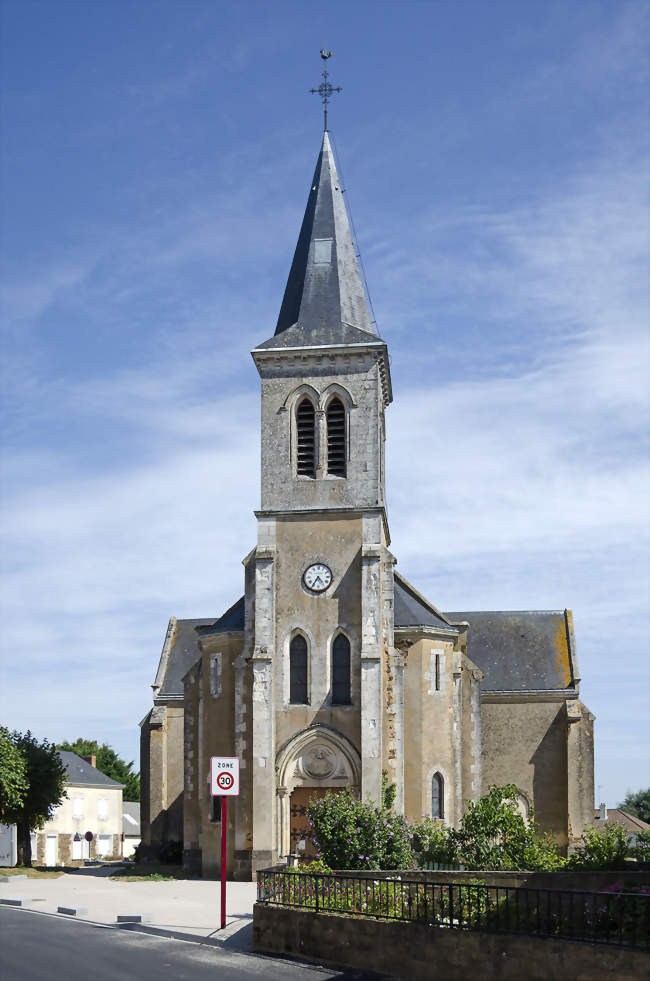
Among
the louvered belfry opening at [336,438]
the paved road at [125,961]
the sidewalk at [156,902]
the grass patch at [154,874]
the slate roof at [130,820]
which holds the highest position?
the louvered belfry opening at [336,438]

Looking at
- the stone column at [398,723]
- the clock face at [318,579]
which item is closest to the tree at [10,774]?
the clock face at [318,579]

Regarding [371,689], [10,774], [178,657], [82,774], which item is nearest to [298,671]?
[371,689]

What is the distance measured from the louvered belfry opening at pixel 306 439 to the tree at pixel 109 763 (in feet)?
191

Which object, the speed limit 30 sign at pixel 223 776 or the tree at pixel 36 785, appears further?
the tree at pixel 36 785

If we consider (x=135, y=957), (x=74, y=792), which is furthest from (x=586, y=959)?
(x=74, y=792)

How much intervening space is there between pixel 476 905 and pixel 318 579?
754 inches

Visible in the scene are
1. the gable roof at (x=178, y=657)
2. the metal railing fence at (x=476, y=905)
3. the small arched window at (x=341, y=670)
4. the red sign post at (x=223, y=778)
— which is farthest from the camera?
the gable roof at (x=178, y=657)

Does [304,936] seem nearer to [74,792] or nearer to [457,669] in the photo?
[457,669]

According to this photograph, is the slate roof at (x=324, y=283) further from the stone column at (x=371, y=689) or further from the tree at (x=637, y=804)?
the tree at (x=637, y=804)

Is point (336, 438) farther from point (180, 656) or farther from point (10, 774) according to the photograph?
point (180, 656)

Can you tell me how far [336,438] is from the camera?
33625mm

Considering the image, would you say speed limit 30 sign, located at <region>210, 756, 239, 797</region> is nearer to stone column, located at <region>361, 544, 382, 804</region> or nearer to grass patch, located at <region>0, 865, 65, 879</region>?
stone column, located at <region>361, 544, 382, 804</region>

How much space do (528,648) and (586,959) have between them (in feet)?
105

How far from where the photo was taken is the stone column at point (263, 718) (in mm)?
30922
